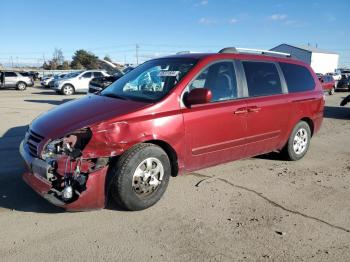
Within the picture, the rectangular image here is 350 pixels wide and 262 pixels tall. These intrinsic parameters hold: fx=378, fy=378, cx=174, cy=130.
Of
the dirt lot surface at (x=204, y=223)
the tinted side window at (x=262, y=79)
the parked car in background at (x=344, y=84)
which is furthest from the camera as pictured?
the parked car in background at (x=344, y=84)

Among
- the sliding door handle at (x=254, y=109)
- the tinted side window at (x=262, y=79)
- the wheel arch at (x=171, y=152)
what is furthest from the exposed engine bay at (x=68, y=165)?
the tinted side window at (x=262, y=79)

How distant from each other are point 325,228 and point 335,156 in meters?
3.57

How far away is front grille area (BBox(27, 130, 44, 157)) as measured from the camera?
4174 mm

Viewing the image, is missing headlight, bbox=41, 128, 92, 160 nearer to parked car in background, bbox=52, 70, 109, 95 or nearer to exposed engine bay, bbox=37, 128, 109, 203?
exposed engine bay, bbox=37, 128, 109, 203

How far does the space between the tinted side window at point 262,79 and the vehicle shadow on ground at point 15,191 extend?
10.5 feet

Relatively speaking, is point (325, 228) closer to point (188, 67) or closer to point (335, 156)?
point (188, 67)

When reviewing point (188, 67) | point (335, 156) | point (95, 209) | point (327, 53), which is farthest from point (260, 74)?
point (327, 53)

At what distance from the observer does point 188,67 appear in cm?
500

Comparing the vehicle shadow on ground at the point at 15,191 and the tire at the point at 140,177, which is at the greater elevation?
the tire at the point at 140,177

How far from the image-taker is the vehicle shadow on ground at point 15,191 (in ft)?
14.4

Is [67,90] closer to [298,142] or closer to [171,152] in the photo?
[298,142]

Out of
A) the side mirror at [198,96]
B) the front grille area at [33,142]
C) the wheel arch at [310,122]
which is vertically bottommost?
the wheel arch at [310,122]

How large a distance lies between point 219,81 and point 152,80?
0.92 meters

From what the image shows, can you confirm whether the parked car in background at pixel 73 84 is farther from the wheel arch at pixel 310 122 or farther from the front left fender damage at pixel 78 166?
the front left fender damage at pixel 78 166
